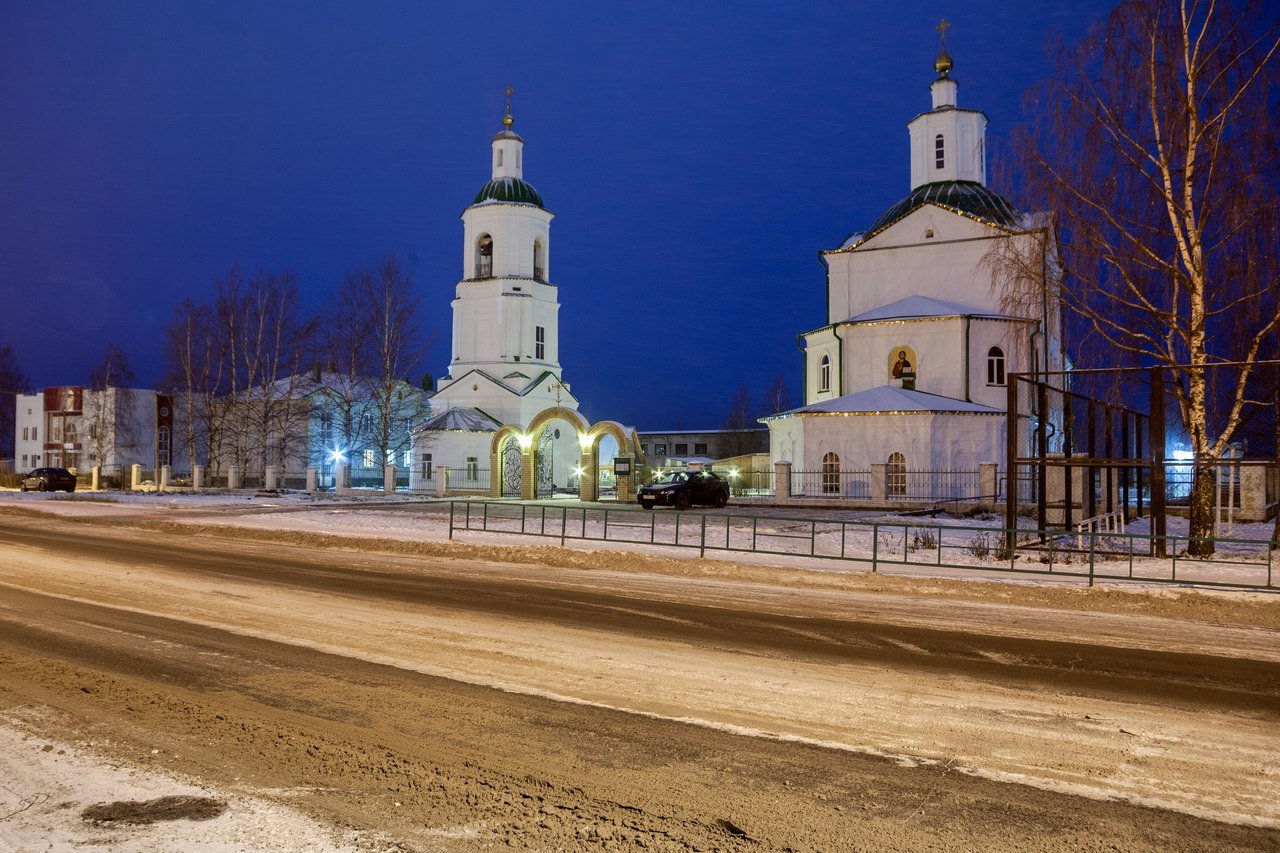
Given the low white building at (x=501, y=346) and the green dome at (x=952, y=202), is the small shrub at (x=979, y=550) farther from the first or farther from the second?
the low white building at (x=501, y=346)

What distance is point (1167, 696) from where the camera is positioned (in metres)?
6.96

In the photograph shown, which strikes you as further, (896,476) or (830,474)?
(830,474)

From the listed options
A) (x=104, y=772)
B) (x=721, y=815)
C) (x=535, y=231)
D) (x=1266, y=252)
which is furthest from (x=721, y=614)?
(x=535, y=231)

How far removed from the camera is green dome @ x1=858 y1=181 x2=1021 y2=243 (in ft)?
127

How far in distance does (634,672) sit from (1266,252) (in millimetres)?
14320

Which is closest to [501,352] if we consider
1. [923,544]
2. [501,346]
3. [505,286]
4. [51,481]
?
[501,346]

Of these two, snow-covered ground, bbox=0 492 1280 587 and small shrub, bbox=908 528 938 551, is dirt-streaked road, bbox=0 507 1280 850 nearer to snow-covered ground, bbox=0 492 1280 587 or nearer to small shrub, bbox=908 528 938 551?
snow-covered ground, bbox=0 492 1280 587

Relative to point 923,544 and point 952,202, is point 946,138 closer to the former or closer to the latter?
point 952,202

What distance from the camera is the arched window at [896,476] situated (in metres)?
31.9

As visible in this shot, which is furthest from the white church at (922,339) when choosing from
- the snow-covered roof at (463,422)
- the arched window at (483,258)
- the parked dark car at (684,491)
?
the arched window at (483,258)

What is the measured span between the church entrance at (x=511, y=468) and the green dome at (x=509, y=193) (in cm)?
1368

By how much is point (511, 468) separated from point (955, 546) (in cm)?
2658

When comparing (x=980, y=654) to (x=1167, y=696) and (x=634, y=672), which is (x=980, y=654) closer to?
(x=1167, y=696)

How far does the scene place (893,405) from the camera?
32.2m
